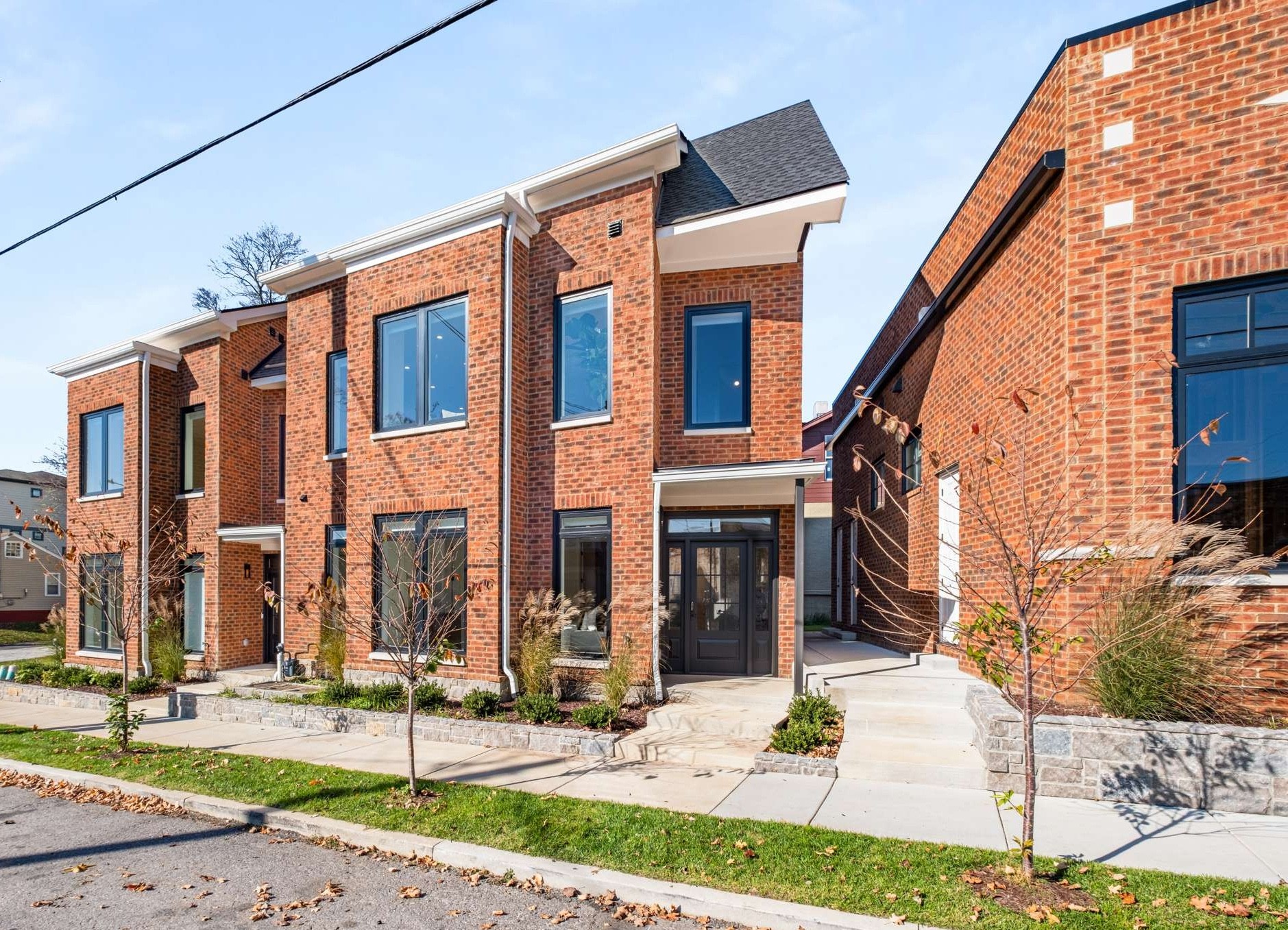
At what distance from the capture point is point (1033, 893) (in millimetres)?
4262

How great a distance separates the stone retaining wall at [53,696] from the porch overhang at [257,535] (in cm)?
326

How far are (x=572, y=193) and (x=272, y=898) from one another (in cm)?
896

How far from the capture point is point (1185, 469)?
629 centimetres

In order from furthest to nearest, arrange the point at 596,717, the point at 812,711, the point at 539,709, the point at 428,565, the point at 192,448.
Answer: the point at 192,448 → the point at 428,565 → the point at 539,709 → the point at 596,717 → the point at 812,711

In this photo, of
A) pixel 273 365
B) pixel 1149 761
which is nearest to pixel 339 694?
pixel 273 365

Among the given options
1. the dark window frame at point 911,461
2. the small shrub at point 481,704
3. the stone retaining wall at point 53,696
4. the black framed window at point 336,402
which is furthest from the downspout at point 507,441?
the stone retaining wall at point 53,696

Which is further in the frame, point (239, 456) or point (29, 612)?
point (29, 612)

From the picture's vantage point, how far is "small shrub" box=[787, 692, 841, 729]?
748cm

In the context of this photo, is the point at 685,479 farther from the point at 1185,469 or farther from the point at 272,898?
the point at 272,898

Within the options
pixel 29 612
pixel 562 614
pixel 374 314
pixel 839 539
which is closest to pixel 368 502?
pixel 374 314

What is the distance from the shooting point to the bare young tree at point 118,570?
12.0 metres

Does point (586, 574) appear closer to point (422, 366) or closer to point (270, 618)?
point (422, 366)

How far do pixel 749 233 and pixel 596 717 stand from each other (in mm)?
6660

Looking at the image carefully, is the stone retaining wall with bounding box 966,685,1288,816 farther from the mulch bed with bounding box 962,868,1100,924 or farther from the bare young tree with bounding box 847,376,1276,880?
the mulch bed with bounding box 962,868,1100,924
